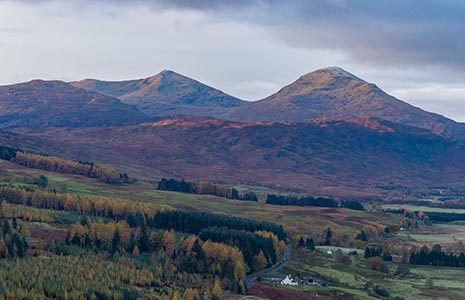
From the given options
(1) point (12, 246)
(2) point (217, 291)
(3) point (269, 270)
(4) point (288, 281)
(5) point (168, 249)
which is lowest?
(3) point (269, 270)

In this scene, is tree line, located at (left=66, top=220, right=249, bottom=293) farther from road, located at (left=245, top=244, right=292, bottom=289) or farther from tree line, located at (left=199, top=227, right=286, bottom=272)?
tree line, located at (left=199, top=227, right=286, bottom=272)

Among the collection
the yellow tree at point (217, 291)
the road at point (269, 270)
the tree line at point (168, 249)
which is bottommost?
the road at point (269, 270)

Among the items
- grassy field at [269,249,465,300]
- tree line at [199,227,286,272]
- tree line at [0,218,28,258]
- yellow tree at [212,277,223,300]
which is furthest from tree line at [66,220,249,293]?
tree line at [0,218,28,258]

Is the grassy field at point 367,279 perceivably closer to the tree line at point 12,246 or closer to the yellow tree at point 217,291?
the yellow tree at point 217,291

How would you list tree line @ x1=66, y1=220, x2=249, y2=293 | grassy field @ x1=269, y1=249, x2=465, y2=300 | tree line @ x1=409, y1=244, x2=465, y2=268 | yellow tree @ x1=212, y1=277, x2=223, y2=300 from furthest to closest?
tree line @ x1=409, y1=244, x2=465, y2=268 → grassy field @ x1=269, y1=249, x2=465, y2=300 → tree line @ x1=66, y1=220, x2=249, y2=293 → yellow tree @ x1=212, y1=277, x2=223, y2=300

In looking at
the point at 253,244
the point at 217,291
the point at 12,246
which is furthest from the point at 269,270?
the point at 12,246

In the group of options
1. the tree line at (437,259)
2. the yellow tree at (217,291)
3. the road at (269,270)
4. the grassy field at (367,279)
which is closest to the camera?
the yellow tree at (217,291)

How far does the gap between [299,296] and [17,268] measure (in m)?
47.6

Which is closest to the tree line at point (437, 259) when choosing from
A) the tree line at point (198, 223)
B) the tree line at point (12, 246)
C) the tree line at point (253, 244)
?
the tree line at point (198, 223)

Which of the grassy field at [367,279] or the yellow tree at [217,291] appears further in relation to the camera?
the grassy field at [367,279]

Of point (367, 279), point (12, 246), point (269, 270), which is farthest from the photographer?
point (367, 279)

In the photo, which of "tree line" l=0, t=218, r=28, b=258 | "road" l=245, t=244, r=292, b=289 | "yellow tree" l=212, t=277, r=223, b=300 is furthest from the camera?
"road" l=245, t=244, r=292, b=289

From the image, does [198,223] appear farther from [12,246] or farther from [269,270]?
[12,246]

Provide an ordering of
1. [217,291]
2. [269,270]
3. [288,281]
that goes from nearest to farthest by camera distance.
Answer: [217,291] → [288,281] → [269,270]
